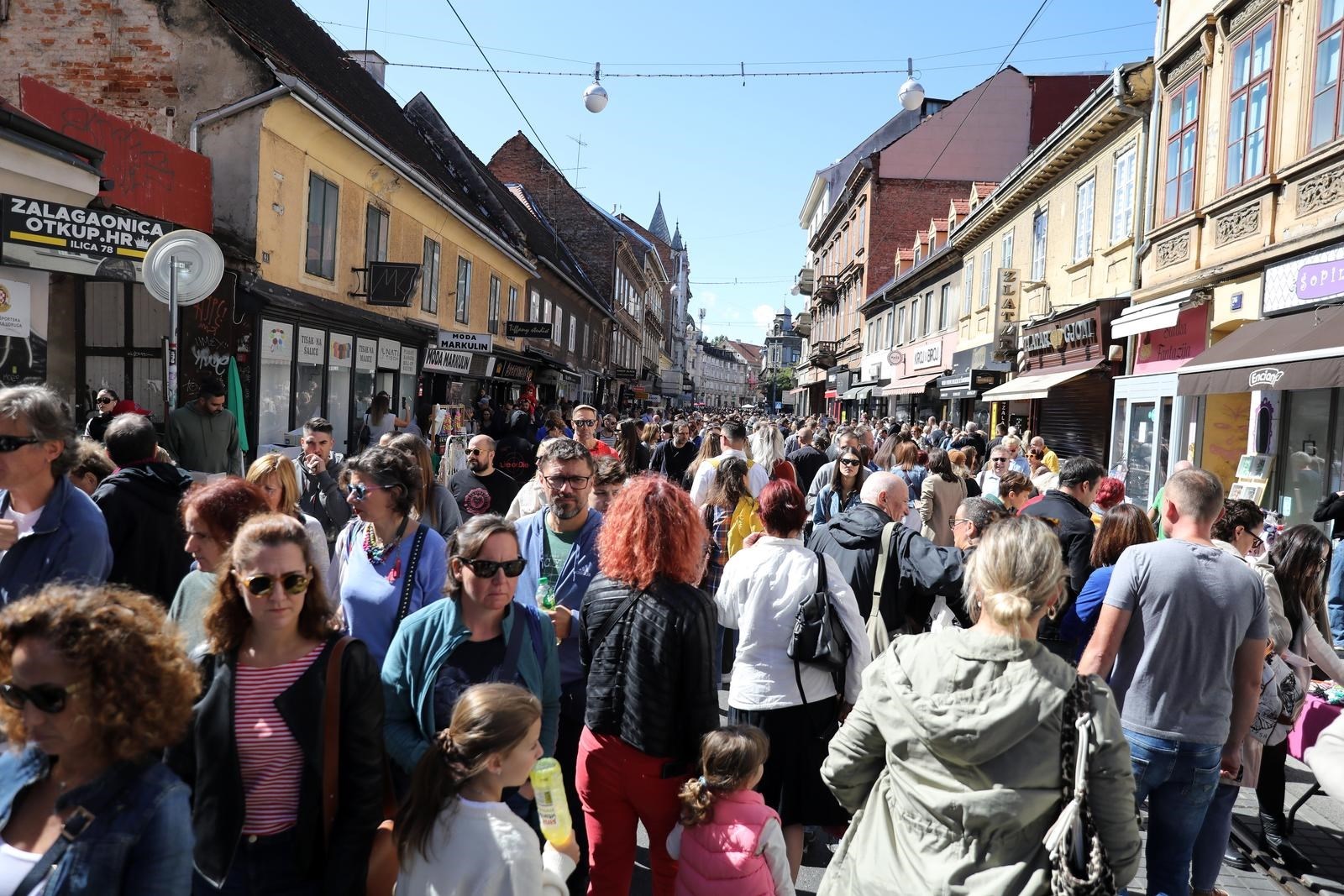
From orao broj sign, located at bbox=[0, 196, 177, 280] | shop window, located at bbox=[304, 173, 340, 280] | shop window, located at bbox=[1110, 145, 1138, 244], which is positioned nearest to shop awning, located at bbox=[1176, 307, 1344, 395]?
shop window, located at bbox=[1110, 145, 1138, 244]

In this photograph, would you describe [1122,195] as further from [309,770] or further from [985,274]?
[309,770]

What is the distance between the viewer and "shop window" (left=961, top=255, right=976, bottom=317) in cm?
2427

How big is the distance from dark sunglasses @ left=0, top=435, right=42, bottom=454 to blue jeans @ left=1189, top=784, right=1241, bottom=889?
468cm

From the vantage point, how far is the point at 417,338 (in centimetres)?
1845

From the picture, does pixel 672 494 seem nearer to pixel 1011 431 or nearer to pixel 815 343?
pixel 1011 431

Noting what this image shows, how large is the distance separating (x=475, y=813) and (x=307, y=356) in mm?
12684

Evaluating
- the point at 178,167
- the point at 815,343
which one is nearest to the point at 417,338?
the point at 178,167

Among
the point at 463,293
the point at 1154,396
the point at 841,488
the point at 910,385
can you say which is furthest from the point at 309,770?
the point at 910,385

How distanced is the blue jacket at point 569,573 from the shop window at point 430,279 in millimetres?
15589

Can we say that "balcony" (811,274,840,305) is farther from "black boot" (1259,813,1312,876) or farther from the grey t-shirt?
the grey t-shirt

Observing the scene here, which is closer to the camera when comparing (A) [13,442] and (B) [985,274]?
(A) [13,442]

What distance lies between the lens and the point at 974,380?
2178 centimetres

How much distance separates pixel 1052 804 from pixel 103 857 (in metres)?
2.07

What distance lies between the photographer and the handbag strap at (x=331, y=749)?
7.50ft
